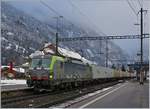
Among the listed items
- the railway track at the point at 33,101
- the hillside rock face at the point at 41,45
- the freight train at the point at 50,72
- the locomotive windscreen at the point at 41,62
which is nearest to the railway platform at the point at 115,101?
the railway track at the point at 33,101

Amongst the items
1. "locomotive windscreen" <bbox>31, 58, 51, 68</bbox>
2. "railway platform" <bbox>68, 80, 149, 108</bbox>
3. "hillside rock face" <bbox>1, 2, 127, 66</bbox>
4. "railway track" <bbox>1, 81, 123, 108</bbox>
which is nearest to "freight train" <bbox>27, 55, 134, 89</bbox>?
"locomotive windscreen" <bbox>31, 58, 51, 68</bbox>

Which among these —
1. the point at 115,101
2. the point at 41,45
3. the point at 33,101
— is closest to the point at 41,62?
the point at 33,101

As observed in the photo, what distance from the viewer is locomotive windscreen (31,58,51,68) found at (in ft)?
101

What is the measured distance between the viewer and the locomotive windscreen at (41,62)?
101 ft

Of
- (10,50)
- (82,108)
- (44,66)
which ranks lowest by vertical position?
(82,108)

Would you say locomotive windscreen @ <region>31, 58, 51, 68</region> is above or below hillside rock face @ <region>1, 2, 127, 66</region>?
below

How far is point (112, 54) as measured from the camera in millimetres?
139500

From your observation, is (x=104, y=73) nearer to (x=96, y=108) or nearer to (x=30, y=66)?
(x=30, y=66)

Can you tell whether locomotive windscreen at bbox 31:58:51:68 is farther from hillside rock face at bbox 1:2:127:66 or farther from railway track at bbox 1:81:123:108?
hillside rock face at bbox 1:2:127:66

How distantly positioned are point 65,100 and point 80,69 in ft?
65.0

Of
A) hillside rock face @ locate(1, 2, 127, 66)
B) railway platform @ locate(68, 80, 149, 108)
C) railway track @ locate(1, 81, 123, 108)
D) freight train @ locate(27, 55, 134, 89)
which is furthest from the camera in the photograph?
hillside rock face @ locate(1, 2, 127, 66)

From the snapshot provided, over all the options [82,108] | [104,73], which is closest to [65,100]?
[82,108]

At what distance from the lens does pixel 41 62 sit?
3098 centimetres

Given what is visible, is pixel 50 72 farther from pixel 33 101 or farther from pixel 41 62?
pixel 33 101
